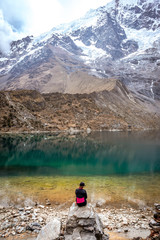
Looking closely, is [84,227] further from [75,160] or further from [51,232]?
[75,160]

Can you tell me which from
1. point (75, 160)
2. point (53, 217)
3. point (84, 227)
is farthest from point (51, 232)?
point (75, 160)

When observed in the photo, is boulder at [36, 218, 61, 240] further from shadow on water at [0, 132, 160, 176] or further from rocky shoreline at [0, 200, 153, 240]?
shadow on water at [0, 132, 160, 176]

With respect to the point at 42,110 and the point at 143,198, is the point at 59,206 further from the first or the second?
the point at 42,110

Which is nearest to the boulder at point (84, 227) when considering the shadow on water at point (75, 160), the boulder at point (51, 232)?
the boulder at point (51, 232)

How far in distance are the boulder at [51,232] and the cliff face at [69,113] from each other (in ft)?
252

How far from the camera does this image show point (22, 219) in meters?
13.4

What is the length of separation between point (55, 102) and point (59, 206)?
109409 mm

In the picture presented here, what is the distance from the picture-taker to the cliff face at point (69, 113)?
9012 cm

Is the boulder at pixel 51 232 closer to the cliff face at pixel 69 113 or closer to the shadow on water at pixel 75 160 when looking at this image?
the shadow on water at pixel 75 160

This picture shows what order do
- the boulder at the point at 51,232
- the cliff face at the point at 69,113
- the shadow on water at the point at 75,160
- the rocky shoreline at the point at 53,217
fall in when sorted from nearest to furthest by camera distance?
the boulder at the point at 51,232
the rocky shoreline at the point at 53,217
the shadow on water at the point at 75,160
the cliff face at the point at 69,113

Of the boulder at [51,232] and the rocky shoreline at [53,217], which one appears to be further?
the rocky shoreline at [53,217]

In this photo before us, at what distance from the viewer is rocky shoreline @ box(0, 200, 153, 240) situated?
39.7 ft

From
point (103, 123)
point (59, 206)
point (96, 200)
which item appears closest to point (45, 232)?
point (59, 206)

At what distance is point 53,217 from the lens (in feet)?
46.7
